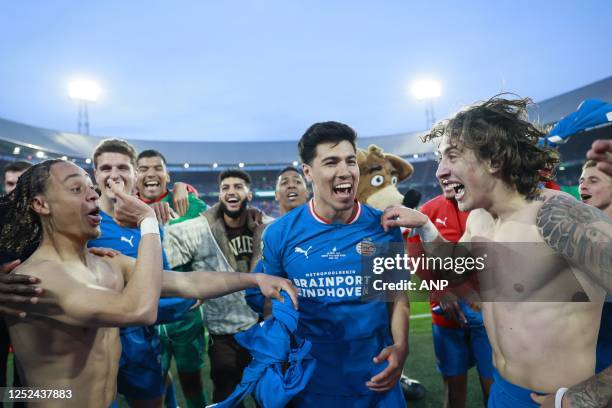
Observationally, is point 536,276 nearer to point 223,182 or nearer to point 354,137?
point 354,137

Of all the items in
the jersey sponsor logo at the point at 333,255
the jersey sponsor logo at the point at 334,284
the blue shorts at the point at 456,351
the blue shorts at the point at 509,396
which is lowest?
the blue shorts at the point at 456,351

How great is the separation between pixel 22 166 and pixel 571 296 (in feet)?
18.4

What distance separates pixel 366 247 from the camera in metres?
2.41

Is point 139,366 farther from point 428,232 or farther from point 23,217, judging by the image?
point 428,232

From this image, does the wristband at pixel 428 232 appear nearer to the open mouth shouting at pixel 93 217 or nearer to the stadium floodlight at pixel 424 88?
the open mouth shouting at pixel 93 217

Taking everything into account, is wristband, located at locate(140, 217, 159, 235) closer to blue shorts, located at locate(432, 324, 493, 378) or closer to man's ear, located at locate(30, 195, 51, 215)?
man's ear, located at locate(30, 195, 51, 215)

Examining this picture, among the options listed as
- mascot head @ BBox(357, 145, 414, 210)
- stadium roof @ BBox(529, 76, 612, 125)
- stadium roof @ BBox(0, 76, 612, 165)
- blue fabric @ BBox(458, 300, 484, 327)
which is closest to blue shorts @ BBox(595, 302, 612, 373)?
blue fabric @ BBox(458, 300, 484, 327)

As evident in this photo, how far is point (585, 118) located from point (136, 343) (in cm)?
399

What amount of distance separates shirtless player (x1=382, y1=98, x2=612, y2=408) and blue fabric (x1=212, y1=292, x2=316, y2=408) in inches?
36.3

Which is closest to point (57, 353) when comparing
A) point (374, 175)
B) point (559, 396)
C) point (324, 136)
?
point (324, 136)

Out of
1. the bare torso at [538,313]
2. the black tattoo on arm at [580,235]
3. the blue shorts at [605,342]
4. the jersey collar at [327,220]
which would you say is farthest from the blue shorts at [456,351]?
the black tattoo on arm at [580,235]

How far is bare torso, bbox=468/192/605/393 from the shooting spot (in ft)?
5.40

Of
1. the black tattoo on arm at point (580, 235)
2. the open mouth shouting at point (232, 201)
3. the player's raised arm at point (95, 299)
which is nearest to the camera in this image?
the black tattoo on arm at point (580, 235)

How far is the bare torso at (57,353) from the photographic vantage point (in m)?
1.79
